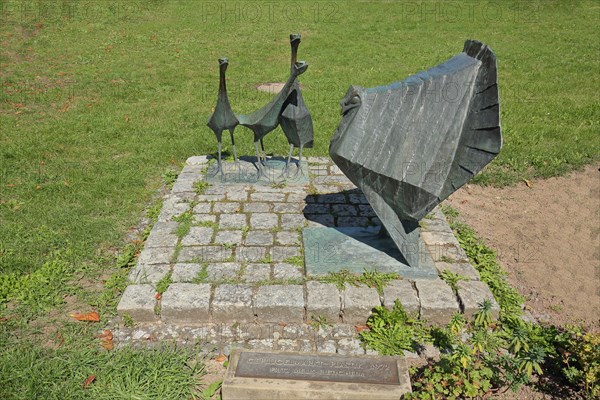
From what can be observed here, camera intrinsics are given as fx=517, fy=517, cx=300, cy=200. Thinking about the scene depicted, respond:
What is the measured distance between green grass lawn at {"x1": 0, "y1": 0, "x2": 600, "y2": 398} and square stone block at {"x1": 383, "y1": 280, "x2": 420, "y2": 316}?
179 cm

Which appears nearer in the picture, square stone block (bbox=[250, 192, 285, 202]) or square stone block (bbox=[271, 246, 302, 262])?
square stone block (bbox=[271, 246, 302, 262])

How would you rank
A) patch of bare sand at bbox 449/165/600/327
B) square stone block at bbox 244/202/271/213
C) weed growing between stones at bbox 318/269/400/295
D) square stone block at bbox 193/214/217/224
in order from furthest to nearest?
square stone block at bbox 244/202/271/213, square stone block at bbox 193/214/217/224, patch of bare sand at bbox 449/165/600/327, weed growing between stones at bbox 318/269/400/295

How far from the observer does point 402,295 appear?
4.60m

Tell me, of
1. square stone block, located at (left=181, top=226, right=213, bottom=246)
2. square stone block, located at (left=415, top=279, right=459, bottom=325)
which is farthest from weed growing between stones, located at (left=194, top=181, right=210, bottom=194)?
square stone block, located at (left=415, top=279, right=459, bottom=325)

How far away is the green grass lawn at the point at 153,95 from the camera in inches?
201

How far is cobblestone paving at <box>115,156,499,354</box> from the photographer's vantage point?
441cm

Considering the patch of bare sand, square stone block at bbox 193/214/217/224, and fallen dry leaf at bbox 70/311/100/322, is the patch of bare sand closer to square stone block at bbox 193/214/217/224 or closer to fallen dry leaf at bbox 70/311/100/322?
square stone block at bbox 193/214/217/224

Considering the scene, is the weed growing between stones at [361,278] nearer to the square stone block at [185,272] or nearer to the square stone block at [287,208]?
the square stone block at [185,272]

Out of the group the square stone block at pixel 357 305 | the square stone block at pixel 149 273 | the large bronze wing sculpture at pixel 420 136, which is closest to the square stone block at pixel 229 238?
the square stone block at pixel 149 273

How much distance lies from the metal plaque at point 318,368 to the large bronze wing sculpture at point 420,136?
137 centimetres

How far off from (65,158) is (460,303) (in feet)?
19.7

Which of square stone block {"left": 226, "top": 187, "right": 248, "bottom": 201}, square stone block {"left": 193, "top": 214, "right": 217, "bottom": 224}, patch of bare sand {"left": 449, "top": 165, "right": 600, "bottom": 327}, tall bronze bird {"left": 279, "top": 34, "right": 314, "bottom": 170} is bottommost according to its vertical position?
patch of bare sand {"left": 449, "top": 165, "right": 600, "bottom": 327}

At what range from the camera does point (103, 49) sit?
45.0 ft

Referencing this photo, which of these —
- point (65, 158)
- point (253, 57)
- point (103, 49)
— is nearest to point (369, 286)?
point (65, 158)
